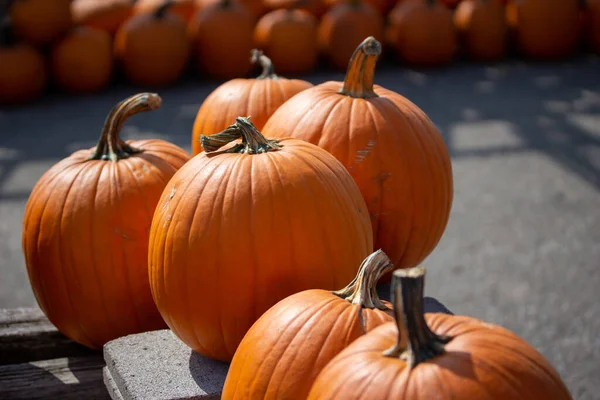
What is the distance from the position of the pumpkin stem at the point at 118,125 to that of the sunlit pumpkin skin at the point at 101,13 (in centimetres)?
609

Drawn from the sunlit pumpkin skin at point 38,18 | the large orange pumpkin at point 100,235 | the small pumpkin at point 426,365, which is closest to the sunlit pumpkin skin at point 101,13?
the sunlit pumpkin skin at point 38,18

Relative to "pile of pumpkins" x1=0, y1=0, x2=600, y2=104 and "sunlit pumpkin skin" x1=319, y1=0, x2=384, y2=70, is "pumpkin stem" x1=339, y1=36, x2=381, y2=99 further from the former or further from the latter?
"sunlit pumpkin skin" x1=319, y1=0, x2=384, y2=70

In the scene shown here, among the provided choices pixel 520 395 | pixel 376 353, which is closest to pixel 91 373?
pixel 376 353

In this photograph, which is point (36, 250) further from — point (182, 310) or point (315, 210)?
point (315, 210)

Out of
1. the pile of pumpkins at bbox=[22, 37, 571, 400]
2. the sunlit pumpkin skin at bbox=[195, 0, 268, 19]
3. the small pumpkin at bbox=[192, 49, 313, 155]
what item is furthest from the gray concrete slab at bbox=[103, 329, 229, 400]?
the sunlit pumpkin skin at bbox=[195, 0, 268, 19]

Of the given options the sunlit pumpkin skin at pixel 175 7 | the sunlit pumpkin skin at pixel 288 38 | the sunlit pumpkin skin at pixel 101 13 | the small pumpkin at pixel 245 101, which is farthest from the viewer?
the sunlit pumpkin skin at pixel 175 7

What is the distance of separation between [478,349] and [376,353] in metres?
0.16

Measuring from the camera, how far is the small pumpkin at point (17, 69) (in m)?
7.20

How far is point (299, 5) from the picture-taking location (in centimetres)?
848

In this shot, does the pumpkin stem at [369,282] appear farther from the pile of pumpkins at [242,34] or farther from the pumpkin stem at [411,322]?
the pile of pumpkins at [242,34]

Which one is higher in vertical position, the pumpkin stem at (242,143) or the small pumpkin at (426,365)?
the pumpkin stem at (242,143)

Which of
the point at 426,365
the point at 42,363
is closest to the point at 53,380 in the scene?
the point at 42,363

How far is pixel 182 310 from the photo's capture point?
1805 mm

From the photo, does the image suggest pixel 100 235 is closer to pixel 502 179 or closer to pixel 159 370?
pixel 159 370
